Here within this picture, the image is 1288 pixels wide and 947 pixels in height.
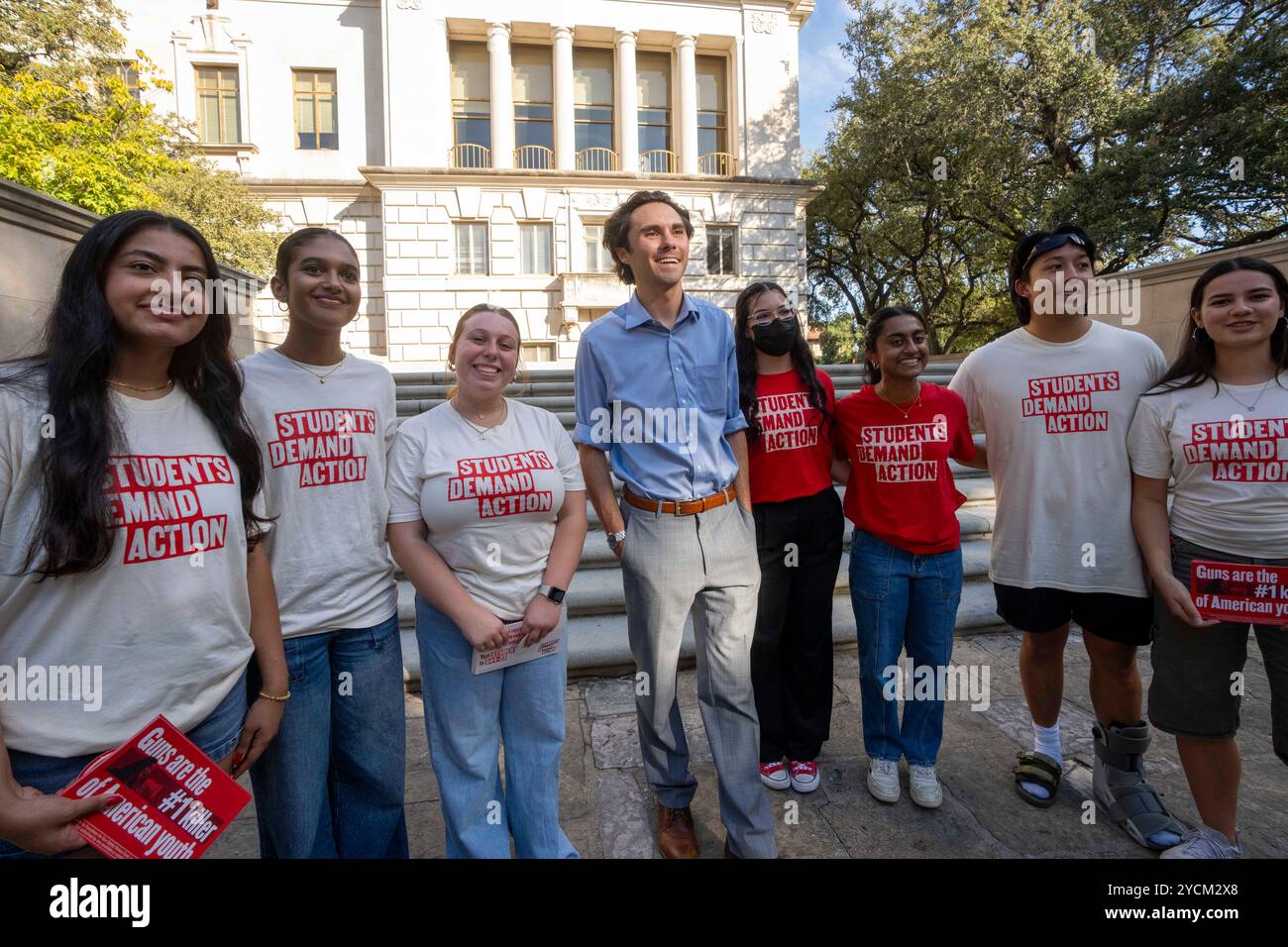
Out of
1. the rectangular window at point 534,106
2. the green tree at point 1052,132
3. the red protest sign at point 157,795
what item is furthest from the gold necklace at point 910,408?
the rectangular window at point 534,106

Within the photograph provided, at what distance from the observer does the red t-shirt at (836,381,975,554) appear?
112 inches

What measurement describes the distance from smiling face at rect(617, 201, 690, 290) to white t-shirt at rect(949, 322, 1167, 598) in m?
1.55

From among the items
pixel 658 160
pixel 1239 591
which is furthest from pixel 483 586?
pixel 658 160

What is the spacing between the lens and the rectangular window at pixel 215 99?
67.1 feet

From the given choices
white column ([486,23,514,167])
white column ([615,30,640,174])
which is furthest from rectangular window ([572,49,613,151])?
white column ([486,23,514,167])

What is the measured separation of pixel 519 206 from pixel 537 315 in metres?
3.44

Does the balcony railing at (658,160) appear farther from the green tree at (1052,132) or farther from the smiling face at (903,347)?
the smiling face at (903,347)

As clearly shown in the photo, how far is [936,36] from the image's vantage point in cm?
1666

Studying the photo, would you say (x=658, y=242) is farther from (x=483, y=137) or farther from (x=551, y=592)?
(x=483, y=137)

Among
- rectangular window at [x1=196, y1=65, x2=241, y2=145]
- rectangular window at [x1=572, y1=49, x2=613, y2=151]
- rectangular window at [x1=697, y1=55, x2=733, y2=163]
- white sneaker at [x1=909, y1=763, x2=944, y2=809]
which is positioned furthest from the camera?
rectangular window at [x1=697, y1=55, x2=733, y2=163]

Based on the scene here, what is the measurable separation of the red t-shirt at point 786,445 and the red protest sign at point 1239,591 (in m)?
1.38

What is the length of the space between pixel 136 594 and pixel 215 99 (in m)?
25.7

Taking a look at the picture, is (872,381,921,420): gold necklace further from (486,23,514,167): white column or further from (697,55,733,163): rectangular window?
(697,55,733,163): rectangular window

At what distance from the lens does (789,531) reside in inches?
114
